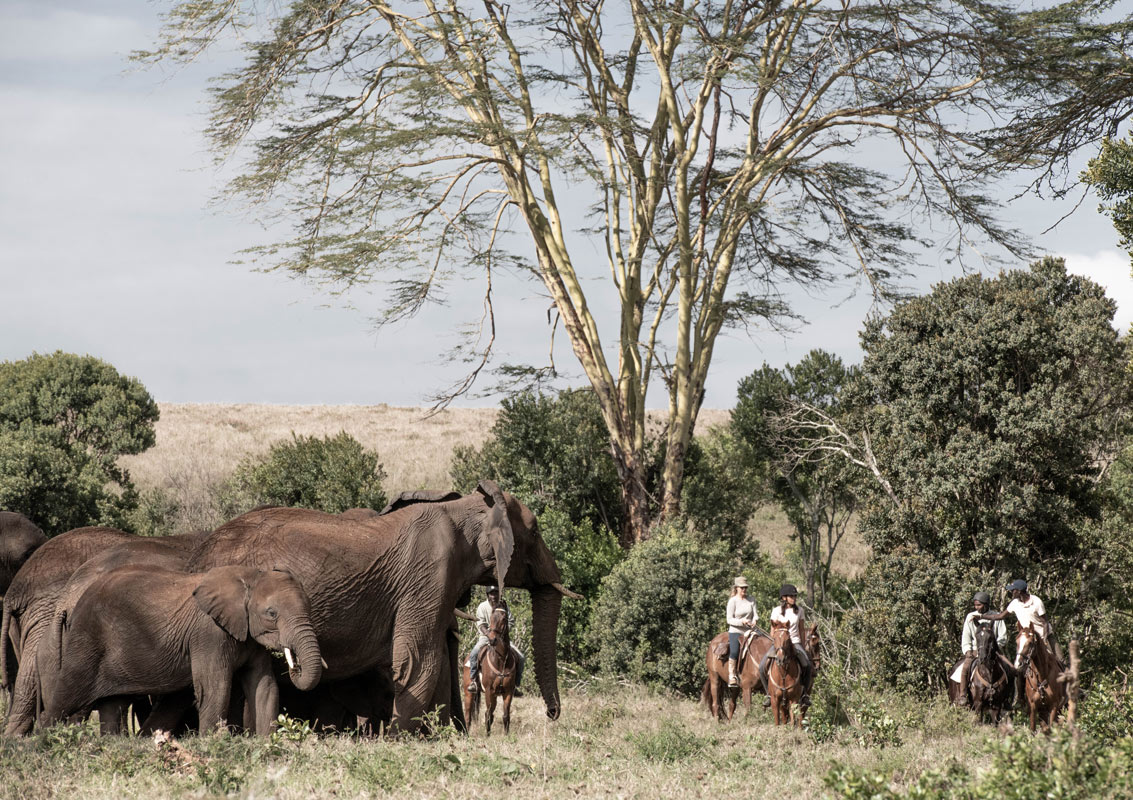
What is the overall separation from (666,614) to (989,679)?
6.68m

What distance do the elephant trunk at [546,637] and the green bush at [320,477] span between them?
44.6 ft

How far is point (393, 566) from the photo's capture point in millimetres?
13000

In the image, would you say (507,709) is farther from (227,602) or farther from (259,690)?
(227,602)

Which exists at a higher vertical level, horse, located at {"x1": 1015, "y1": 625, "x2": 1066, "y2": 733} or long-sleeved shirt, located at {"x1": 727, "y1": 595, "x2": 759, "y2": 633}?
long-sleeved shirt, located at {"x1": 727, "y1": 595, "x2": 759, "y2": 633}

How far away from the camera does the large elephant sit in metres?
12.6

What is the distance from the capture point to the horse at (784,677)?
49.9ft

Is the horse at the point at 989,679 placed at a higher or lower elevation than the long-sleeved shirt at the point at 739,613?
lower

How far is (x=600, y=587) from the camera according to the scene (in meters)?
24.8

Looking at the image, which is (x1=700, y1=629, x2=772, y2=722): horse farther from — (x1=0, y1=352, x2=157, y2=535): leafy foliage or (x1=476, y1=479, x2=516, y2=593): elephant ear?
(x1=0, y1=352, x2=157, y2=535): leafy foliage

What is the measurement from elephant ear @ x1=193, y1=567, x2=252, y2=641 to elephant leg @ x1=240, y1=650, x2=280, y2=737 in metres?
0.47

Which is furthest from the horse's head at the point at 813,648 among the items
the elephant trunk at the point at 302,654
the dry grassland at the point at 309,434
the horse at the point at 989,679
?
the dry grassland at the point at 309,434

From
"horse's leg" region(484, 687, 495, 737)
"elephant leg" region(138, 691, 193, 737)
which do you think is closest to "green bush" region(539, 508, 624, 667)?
"horse's leg" region(484, 687, 495, 737)

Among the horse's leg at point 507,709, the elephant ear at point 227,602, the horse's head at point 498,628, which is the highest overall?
the elephant ear at point 227,602

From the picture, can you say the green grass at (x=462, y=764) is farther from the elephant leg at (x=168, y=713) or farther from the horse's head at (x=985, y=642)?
the horse's head at (x=985, y=642)
